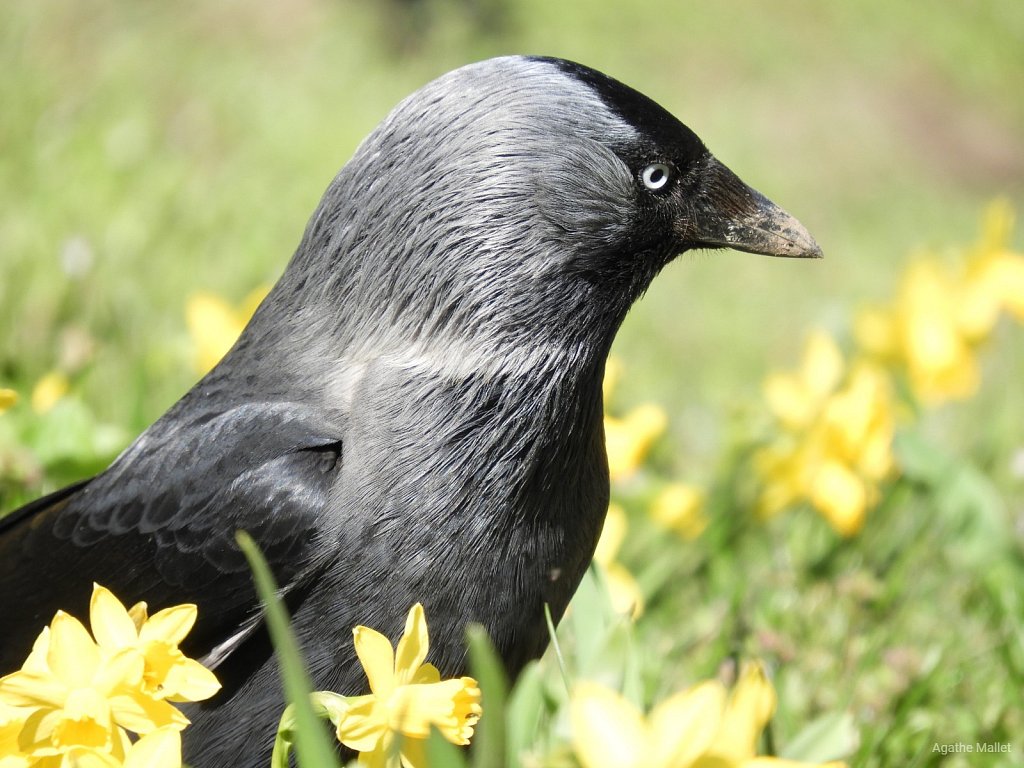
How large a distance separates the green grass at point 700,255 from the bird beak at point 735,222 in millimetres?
1008

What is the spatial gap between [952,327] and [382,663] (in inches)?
100

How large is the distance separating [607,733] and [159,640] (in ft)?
2.12

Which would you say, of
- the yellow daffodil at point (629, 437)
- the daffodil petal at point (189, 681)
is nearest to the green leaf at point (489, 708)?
the daffodil petal at point (189, 681)

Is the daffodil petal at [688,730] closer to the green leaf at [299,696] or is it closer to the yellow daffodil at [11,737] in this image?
the green leaf at [299,696]

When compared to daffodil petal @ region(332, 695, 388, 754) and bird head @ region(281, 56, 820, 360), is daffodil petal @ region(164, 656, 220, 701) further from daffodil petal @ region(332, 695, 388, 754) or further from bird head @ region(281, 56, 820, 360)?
bird head @ region(281, 56, 820, 360)

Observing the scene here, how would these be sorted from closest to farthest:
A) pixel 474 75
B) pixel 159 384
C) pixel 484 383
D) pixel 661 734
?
pixel 661 734 → pixel 484 383 → pixel 474 75 → pixel 159 384

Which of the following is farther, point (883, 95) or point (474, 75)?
point (883, 95)

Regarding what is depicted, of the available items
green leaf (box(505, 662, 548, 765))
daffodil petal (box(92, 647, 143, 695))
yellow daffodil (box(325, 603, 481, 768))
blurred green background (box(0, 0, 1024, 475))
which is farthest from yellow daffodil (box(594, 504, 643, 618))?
daffodil petal (box(92, 647, 143, 695))

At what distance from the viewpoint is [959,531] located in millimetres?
3555

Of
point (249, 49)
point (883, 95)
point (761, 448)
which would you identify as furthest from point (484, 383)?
point (883, 95)

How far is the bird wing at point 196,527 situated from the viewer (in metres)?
2.17

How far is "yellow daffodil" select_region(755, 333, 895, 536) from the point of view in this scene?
10.8 ft

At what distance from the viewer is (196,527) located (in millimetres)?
2236

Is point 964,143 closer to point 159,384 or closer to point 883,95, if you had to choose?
point 883,95
